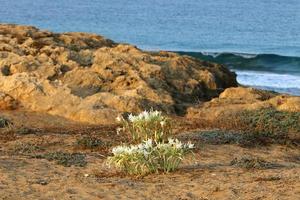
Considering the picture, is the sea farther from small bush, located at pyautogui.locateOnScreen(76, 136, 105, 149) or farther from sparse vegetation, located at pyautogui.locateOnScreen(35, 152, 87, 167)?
sparse vegetation, located at pyautogui.locateOnScreen(35, 152, 87, 167)

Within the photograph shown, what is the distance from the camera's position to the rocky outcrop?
47.4 feet

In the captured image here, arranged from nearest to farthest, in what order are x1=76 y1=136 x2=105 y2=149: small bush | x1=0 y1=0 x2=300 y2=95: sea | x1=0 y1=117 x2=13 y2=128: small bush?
x1=76 y1=136 x2=105 y2=149: small bush → x1=0 y1=117 x2=13 y2=128: small bush → x1=0 y1=0 x2=300 y2=95: sea

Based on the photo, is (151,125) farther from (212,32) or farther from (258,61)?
(212,32)

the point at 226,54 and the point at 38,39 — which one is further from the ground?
the point at 38,39

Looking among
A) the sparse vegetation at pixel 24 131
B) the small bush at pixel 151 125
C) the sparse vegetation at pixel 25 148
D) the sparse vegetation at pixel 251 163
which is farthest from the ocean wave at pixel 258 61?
the small bush at pixel 151 125

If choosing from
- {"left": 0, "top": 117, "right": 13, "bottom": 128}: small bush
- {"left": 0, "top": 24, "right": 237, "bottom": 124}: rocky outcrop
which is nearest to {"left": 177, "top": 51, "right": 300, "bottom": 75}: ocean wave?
{"left": 0, "top": 24, "right": 237, "bottom": 124}: rocky outcrop

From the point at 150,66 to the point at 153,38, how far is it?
103 ft

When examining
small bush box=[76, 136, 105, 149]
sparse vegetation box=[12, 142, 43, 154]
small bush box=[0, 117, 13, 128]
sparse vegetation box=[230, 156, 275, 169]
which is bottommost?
small bush box=[0, 117, 13, 128]

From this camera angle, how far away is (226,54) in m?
38.8

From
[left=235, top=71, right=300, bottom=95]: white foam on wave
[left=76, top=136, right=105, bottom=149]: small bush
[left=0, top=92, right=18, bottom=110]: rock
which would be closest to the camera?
[left=76, top=136, right=105, bottom=149]: small bush

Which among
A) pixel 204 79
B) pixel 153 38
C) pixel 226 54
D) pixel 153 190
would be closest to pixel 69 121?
pixel 204 79

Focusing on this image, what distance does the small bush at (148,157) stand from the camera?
9.37 m

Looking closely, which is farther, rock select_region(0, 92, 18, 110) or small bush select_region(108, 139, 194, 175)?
rock select_region(0, 92, 18, 110)

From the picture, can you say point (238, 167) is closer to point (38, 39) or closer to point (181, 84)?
point (181, 84)
